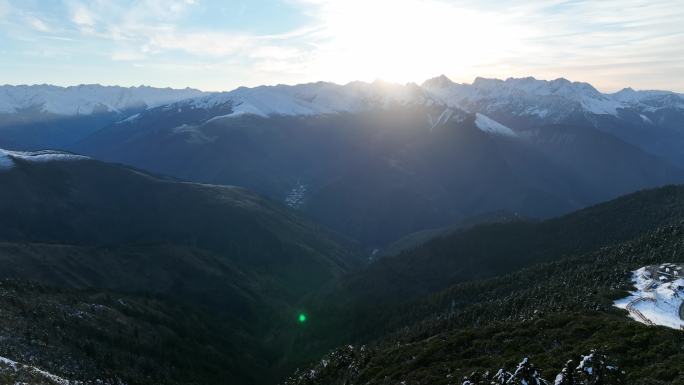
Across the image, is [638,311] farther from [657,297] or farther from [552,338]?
[552,338]

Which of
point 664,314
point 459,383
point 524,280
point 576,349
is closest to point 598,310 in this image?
point 664,314

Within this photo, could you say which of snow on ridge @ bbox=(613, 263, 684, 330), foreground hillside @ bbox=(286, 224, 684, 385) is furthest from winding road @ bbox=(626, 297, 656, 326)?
foreground hillside @ bbox=(286, 224, 684, 385)

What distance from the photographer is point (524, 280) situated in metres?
188

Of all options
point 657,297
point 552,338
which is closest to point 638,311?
point 657,297

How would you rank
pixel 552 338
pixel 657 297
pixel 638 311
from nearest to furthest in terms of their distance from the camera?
pixel 552 338
pixel 638 311
pixel 657 297

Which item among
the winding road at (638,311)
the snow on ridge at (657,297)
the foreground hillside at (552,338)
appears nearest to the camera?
the foreground hillside at (552,338)

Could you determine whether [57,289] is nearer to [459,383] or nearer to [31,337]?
[31,337]

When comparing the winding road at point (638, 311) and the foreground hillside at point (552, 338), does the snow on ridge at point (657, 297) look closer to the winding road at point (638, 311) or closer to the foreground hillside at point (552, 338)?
the winding road at point (638, 311)

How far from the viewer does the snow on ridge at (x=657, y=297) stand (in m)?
93.8

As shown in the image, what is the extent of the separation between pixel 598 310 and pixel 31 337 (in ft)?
425

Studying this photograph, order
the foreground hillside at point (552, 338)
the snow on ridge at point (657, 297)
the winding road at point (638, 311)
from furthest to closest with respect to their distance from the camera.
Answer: the snow on ridge at point (657, 297) → the winding road at point (638, 311) → the foreground hillside at point (552, 338)

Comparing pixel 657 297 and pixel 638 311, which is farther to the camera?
pixel 657 297

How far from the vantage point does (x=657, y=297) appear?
104 metres

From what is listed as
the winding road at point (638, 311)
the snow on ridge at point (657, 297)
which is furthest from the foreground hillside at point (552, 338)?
the snow on ridge at point (657, 297)
